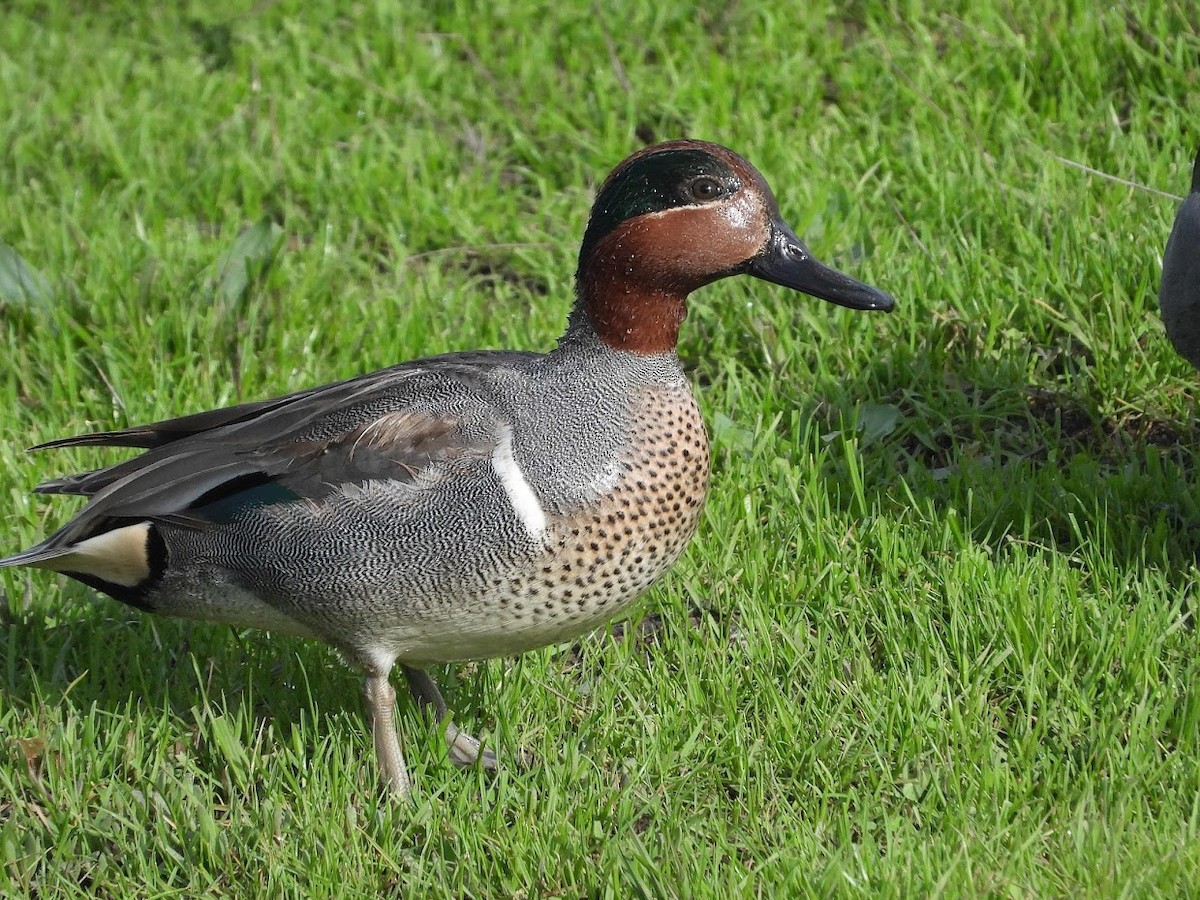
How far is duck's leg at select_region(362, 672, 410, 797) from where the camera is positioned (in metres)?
3.01

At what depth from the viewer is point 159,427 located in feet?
10.7

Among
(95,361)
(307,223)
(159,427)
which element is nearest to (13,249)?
(95,361)

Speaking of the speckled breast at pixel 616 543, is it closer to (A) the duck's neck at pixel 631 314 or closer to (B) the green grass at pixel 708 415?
(A) the duck's neck at pixel 631 314

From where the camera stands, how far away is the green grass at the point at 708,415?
112 inches

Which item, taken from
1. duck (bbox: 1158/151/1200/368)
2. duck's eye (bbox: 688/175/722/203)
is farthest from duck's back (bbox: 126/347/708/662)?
duck (bbox: 1158/151/1200/368)

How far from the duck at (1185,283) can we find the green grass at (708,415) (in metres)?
0.34

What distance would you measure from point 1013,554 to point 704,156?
3.97 ft

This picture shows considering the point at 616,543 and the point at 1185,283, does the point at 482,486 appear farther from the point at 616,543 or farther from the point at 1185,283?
the point at 1185,283

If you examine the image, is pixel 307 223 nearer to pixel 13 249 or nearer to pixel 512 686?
pixel 13 249

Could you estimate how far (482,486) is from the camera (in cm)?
289

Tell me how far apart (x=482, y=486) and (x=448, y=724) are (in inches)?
23.2

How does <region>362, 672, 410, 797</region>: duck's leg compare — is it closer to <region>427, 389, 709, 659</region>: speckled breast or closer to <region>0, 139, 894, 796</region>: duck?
<region>0, 139, 894, 796</region>: duck

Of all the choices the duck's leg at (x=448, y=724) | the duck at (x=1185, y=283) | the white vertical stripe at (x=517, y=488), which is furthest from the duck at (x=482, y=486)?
the duck at (x=1185, y=283)

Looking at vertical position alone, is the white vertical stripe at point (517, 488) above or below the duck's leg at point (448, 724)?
above
